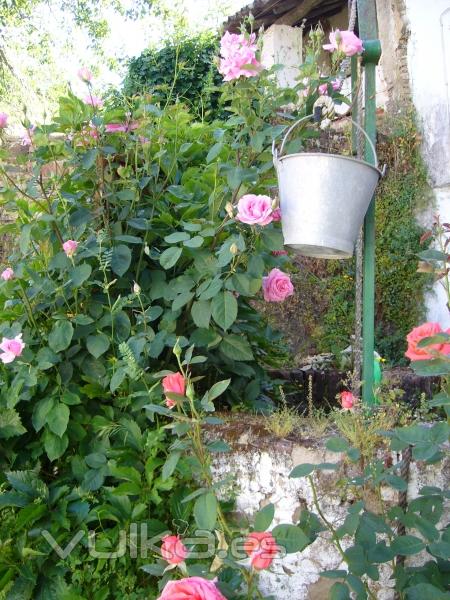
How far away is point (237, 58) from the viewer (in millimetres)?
1833

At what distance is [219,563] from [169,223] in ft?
4.00

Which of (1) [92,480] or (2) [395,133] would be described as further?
(2) [395,133]

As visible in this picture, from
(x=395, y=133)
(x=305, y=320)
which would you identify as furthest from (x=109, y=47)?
(x=305, y=320)

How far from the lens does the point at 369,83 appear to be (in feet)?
6.82

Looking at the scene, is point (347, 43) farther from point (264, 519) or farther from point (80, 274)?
point (264, 519)

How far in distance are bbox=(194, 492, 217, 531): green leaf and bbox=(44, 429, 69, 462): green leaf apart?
67cm

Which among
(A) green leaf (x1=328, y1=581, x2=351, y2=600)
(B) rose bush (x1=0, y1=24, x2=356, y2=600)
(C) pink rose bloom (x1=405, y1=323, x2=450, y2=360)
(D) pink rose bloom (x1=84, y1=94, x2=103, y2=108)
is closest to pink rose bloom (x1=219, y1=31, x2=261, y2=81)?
(B) rose bush (x1=0, y1=24, x2=356, y2=600)

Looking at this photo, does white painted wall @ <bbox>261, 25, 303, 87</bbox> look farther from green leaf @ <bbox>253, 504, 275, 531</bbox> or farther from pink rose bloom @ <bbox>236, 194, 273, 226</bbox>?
green leaf @ <bbox>253, 504, 275, 531</bbox>

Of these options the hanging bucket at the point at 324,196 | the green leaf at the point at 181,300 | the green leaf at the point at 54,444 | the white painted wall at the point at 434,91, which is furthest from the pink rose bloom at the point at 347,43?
the white painted wall at the point at 434,91

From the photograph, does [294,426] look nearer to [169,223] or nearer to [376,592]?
[376,592]

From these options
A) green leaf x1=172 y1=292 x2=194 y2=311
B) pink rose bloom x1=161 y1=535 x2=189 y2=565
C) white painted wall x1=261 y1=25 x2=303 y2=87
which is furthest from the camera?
white painted wall x1=261 y1=25 x2=303 y2=87

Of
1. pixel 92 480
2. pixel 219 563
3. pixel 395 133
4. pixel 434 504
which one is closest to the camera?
pixel 219 563

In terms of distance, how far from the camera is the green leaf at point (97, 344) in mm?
1924

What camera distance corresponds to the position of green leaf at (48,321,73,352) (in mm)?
1912
